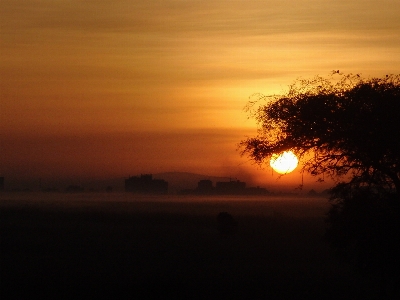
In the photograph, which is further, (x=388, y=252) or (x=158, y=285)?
(x=158, y=285)

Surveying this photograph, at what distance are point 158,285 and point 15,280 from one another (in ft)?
26.5

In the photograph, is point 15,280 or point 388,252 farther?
point 15,280

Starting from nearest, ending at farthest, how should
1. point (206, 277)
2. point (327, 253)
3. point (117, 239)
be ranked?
point (206, 277), point (327, 253), point (117, 239)

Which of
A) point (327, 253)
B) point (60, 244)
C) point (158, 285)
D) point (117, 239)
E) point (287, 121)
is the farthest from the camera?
point (117, 239)

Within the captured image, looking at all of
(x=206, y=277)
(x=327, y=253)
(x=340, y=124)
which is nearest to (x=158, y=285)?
(x=206, y=277)

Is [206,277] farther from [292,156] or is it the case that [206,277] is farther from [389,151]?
[389,151]

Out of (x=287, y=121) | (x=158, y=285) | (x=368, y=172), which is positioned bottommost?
(x=158, y=285)

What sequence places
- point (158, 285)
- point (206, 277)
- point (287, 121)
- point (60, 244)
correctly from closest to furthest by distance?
point (287, 121), point (158, 285), point (206, 277), point (60, 244)

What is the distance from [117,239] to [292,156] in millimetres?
44284

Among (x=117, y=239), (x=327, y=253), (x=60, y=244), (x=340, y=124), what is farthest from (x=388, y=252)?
(x=117, y=239)

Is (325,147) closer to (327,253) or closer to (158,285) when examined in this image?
(158,285)

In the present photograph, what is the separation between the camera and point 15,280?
44281 mm

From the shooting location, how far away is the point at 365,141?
36094 mm

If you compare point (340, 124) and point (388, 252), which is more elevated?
point (340, 124)
